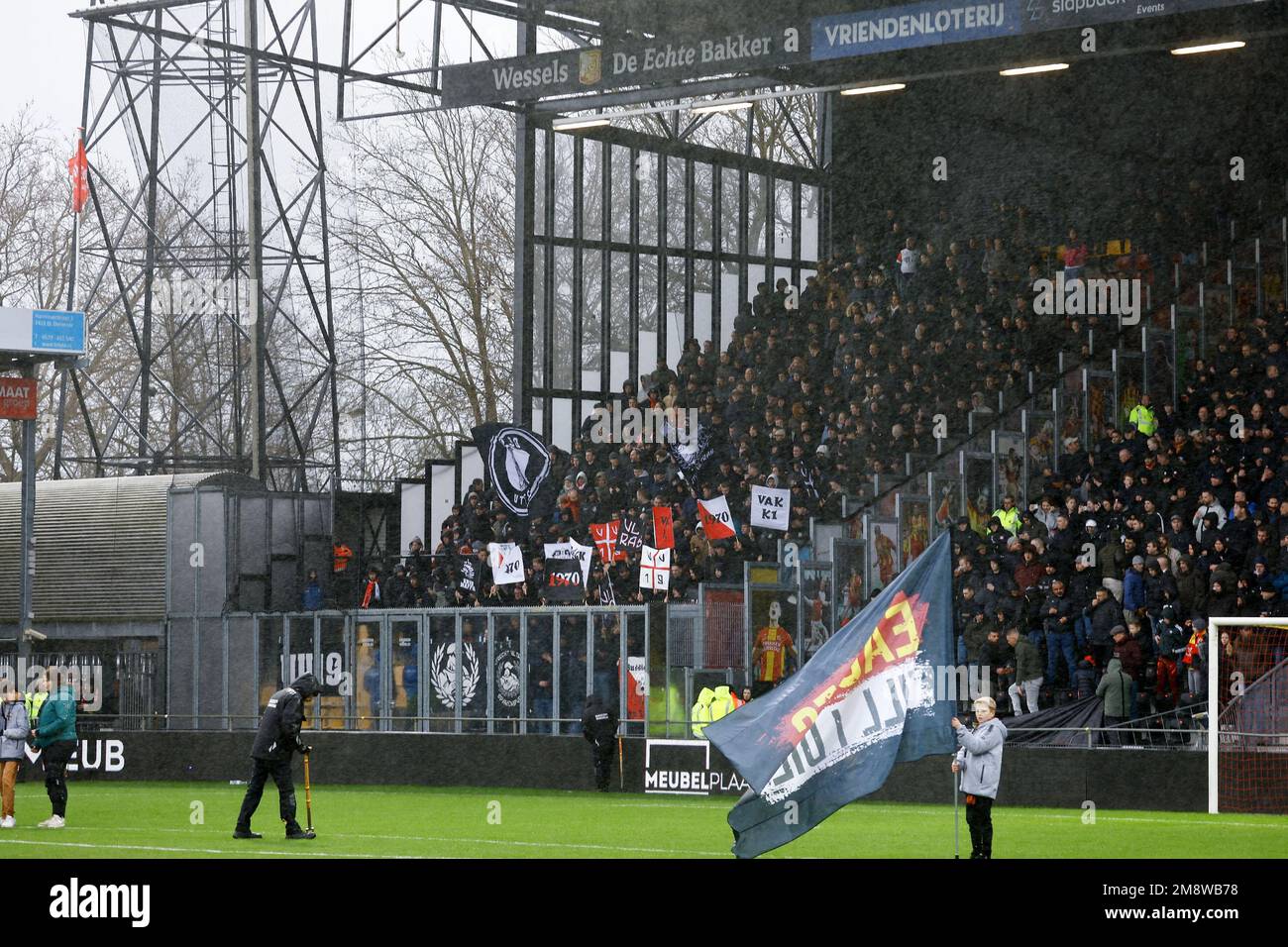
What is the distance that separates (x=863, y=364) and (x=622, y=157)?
36.0 feet

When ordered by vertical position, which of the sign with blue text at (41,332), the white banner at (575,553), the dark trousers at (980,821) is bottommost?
the dark trousers at (980,821)

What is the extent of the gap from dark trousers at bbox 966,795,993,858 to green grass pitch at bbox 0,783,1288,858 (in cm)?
210

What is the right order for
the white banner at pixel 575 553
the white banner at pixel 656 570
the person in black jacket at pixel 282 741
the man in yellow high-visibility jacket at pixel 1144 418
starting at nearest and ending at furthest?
the person in black jacket at pixel 282 741
the white banner at pixel 656 570
the man in yellow high-visibility jacket at pixel 1144 418
the white banner at pixel 575 553

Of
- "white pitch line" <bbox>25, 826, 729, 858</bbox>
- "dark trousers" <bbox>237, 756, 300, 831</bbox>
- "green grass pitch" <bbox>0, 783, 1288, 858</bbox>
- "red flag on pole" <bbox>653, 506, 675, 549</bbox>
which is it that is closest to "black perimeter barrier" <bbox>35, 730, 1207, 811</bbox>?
"green grass pitch" <bbox>0, 783, 1288, 858</bbox>

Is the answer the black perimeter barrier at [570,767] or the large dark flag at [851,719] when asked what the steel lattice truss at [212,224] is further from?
the large dark flag at [851,719]

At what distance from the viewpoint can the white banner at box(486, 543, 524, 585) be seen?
34500 millimetres

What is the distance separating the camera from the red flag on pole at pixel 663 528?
107 ft

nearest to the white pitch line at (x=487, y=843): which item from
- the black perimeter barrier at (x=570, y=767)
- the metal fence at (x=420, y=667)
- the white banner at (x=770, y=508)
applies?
the black perimeter barrier at (x=570, y=767)

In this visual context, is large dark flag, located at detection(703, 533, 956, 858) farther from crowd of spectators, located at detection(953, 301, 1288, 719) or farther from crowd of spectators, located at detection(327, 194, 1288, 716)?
crowd of spectators, located at detection(327, 194, 1288, 716)

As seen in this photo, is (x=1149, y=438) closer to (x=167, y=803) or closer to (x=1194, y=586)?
(x=1194, y=586)

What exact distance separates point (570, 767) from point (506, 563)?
4426 mm

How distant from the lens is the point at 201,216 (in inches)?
1682

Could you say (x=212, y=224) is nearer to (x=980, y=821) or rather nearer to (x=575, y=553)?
(x=575, y=553)

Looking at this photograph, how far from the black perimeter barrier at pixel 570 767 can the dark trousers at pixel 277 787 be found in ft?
30.6
